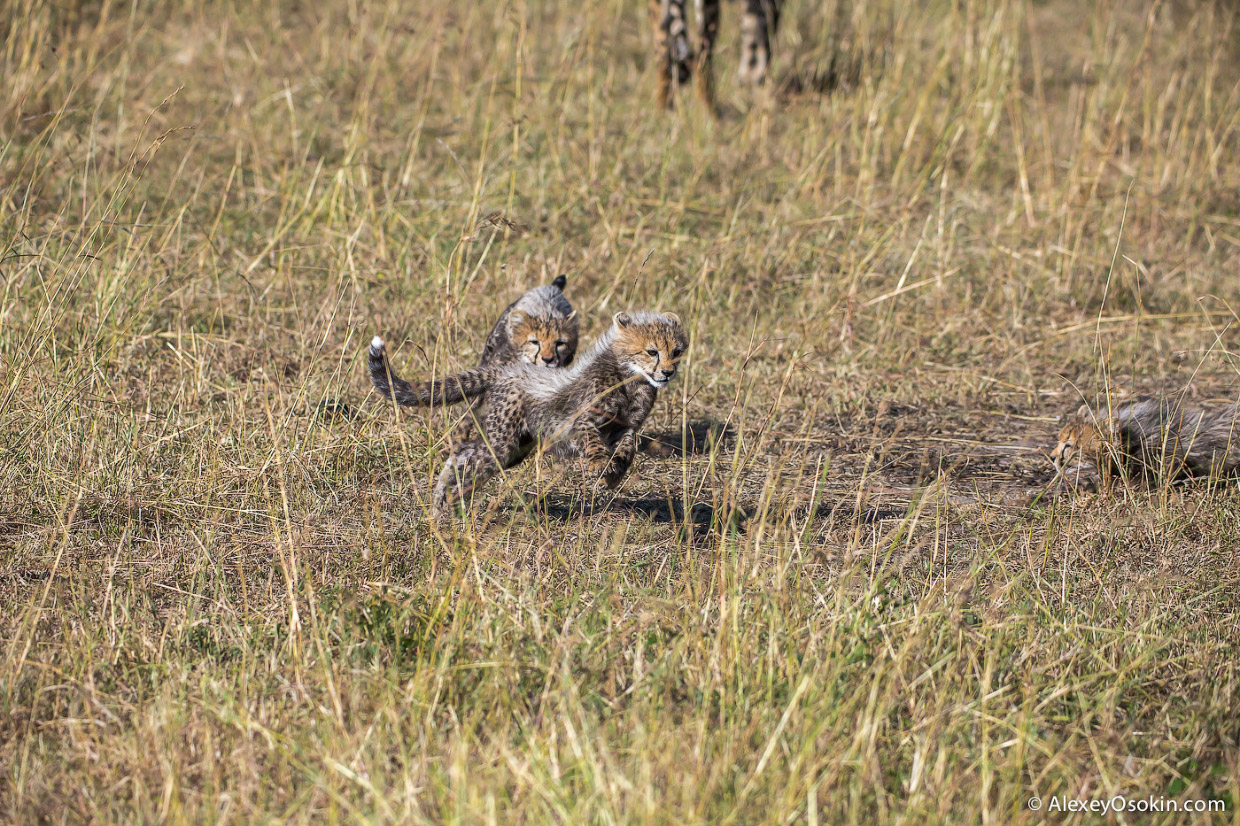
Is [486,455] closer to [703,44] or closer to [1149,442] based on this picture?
[1149,442]

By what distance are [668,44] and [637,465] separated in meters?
3.92

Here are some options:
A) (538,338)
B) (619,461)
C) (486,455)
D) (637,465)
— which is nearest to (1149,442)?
(637,465)

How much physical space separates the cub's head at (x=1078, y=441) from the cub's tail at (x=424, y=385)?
85.7 inches

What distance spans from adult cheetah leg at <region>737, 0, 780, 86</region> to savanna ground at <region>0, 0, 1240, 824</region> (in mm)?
194

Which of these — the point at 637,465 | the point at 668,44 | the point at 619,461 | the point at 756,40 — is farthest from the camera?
the point at 756,40

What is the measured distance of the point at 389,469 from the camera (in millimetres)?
4309

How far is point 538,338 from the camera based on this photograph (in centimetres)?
492

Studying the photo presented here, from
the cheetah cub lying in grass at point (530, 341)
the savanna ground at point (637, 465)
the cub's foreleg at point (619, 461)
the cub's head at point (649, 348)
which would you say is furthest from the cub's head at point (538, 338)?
the cub's foreleg at point (619, 461)

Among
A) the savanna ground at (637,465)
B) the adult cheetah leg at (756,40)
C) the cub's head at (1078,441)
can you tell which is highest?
the adult cheetah leg at (756,40)

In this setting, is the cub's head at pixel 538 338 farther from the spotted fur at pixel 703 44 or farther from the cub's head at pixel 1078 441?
the spotted fur at pixel 703 44

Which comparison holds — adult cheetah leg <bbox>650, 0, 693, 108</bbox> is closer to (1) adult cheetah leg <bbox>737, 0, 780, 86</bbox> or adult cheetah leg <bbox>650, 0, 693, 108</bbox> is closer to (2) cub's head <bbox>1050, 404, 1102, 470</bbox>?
(1) adult cheetah leg <bbox>737, 0, 780, 86</bbox>

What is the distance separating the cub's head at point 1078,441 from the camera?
4.69 m

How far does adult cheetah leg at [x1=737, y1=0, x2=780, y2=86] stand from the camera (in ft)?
27.3

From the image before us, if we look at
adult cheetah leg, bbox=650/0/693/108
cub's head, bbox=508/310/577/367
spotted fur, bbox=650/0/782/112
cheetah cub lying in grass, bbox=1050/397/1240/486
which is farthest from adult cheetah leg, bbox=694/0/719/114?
cheetah cub lying in grass, bbox=1050/397/1240/486
